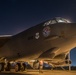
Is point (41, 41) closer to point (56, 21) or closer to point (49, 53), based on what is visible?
point (49, 53)

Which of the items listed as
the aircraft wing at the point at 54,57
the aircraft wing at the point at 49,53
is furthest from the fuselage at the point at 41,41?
the aircraft wing at the point at 54,57

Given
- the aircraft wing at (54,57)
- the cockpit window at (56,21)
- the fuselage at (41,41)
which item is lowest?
the aircraft wing at (54,57)

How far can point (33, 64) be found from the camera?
19.0 metres

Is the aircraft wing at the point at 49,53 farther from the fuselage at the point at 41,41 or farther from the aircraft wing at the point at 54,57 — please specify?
the fuselage at the point at 41,41

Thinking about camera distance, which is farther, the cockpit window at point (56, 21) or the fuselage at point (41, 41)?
the cockpit window at point (56, 21)

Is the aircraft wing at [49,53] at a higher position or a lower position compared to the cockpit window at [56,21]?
lower

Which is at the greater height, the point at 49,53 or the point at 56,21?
the point at 56,21

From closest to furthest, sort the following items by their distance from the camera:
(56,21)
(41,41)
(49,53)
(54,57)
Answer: (49,53) → (56,21) → (41,41) → (54,57)

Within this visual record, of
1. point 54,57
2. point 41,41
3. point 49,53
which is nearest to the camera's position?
point 49,53

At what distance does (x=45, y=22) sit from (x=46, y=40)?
5.30ft

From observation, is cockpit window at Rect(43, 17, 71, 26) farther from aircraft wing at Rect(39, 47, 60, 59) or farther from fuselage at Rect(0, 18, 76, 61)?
aircraft wing at Rect(39, 47, 60, 59)

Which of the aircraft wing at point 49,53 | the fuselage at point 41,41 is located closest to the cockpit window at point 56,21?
the fuselage at point 41,41

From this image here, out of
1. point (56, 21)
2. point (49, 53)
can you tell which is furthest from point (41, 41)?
point (56, 21)

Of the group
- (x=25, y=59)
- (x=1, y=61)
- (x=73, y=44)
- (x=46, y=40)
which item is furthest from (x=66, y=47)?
(x=1, y=61)
